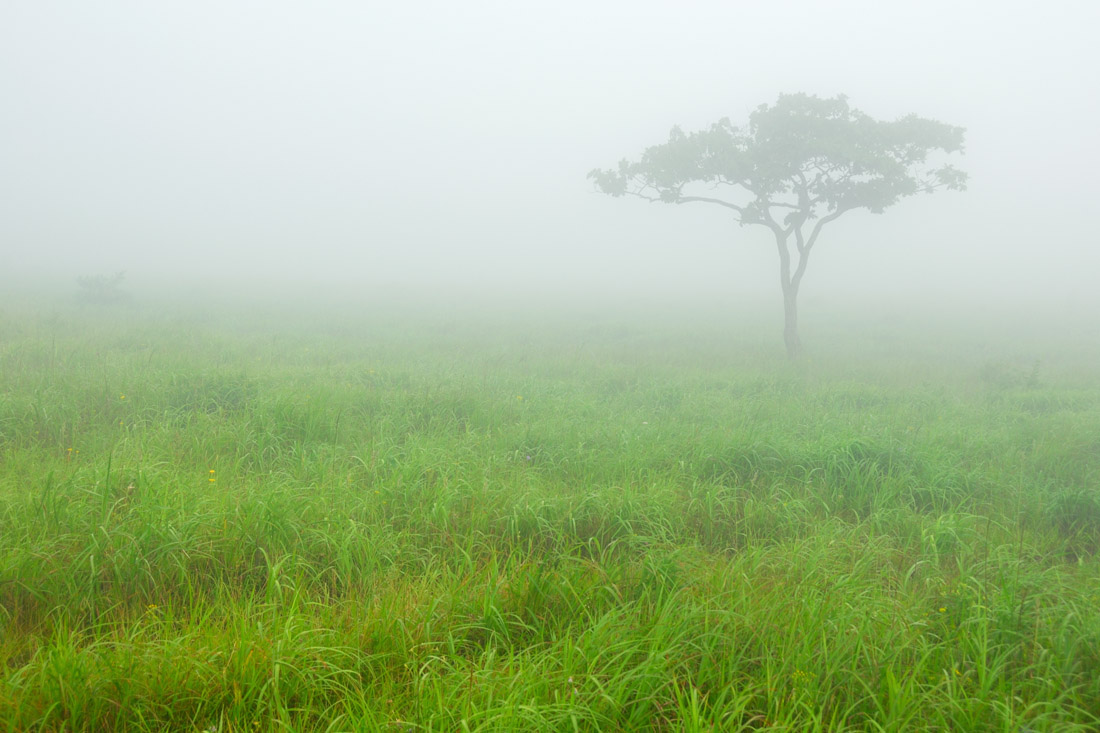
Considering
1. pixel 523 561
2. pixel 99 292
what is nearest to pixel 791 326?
pixel 523 561

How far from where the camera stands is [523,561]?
12.7ft

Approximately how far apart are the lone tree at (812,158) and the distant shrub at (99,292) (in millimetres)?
18550

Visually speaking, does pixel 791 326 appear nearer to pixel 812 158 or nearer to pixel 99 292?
pixel 812 158

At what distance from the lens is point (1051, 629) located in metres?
3.03

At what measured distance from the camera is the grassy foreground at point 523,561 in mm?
2453

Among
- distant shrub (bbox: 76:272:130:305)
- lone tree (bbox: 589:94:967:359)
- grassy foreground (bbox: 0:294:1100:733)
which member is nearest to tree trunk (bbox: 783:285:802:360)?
lone tree (bbox: 589:94:967:359)

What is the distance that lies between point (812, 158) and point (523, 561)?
580 inches

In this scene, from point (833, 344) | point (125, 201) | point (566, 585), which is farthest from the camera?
point (125, 201)

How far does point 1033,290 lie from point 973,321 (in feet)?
74.1

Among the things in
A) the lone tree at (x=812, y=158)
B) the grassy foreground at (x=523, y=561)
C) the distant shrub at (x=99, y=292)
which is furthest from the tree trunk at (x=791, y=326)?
the distant shrub at (x=99, y=292)

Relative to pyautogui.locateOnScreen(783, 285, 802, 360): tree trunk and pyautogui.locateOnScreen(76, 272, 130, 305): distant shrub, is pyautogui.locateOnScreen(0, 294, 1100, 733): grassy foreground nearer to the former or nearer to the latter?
pyautogui.locateOnScreen(783, 285, 802, 360): tree trunk

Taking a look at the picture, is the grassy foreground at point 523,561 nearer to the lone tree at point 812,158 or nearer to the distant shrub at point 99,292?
the lone tree at point 812,158

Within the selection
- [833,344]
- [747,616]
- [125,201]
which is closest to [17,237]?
[125,201]

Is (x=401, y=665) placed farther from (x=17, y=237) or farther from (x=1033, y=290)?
(x=17, y=237)
